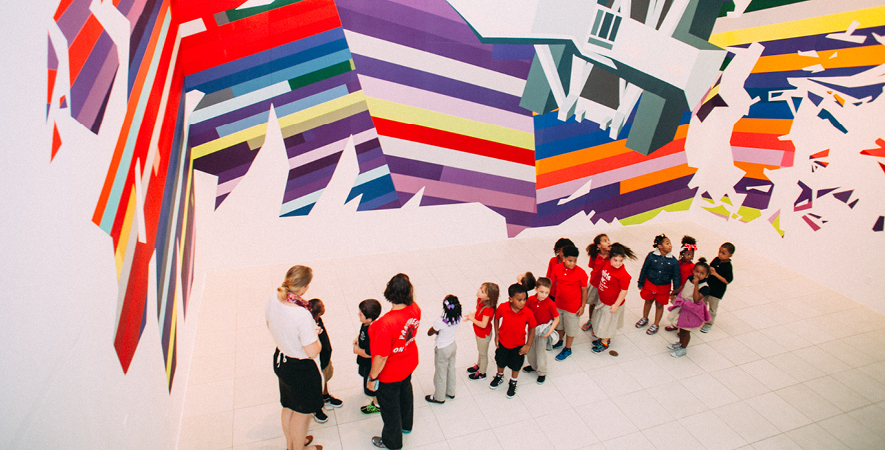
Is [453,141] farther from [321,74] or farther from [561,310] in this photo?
[561,310]

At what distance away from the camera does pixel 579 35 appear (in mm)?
5852

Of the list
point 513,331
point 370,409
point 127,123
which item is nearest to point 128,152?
point 127,123

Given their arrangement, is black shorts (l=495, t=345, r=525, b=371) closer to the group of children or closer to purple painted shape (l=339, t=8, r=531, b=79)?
the group of children

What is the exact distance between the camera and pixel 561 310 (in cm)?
424

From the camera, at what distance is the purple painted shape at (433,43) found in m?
5.24

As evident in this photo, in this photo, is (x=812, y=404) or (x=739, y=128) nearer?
(x=812, y=404)

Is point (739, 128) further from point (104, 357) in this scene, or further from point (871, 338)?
point (104, 357)

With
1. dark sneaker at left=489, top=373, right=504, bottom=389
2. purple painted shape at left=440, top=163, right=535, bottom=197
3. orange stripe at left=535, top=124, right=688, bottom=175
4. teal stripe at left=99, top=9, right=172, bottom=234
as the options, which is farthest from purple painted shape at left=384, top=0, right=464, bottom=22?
dark sneaker at left=489, top=373, right=504, bottom=389

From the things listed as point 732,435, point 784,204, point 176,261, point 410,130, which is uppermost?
point 410,130

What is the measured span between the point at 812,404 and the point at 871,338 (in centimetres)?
168

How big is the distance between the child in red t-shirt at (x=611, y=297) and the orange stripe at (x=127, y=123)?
3.58 metres

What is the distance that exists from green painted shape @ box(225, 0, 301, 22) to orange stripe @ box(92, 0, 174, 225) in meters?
0.97

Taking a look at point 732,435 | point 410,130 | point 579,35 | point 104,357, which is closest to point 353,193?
point 410,130

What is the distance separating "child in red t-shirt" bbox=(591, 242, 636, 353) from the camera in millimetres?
4121
